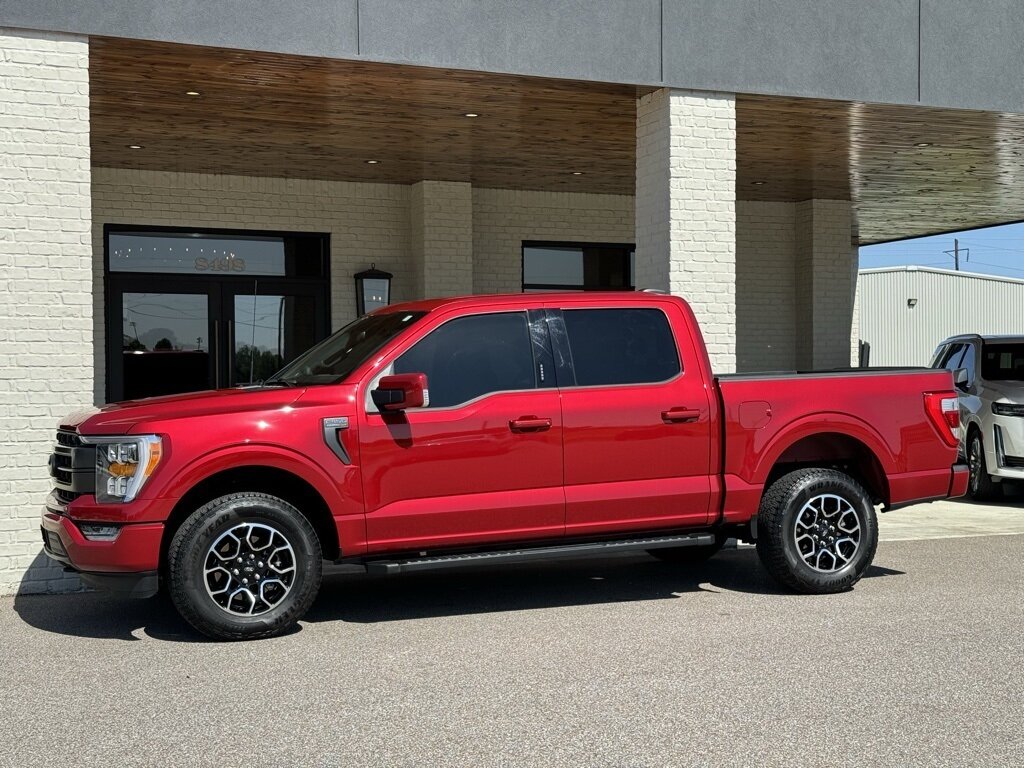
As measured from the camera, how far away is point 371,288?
17062 mm

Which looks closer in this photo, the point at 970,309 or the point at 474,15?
the point at 474,15

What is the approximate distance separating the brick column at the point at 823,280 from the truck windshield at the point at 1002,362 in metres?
4.88

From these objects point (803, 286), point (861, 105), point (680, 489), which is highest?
point (861, 105)

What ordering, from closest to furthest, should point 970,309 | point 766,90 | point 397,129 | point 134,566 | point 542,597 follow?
point 134,566 → point 542,597 → point 766,90 → point 397,129 → point 970,309

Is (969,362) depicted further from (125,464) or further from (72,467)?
(72,467)

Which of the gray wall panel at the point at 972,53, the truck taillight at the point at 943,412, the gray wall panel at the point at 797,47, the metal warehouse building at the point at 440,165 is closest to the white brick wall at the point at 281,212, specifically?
the metal warehouse building at the point at 440,165

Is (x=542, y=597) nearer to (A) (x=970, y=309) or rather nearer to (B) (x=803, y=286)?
(B) (x=803, y=286)

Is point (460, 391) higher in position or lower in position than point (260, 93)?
lower

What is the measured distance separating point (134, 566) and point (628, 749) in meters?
3.38

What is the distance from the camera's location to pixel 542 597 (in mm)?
8664

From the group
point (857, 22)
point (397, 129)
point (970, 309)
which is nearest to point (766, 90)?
point (857, 22)

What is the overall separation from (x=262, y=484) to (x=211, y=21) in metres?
4.03

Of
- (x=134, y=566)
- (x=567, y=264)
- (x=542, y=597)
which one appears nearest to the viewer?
(x=134, y=566)

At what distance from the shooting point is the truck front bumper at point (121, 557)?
7.19m
